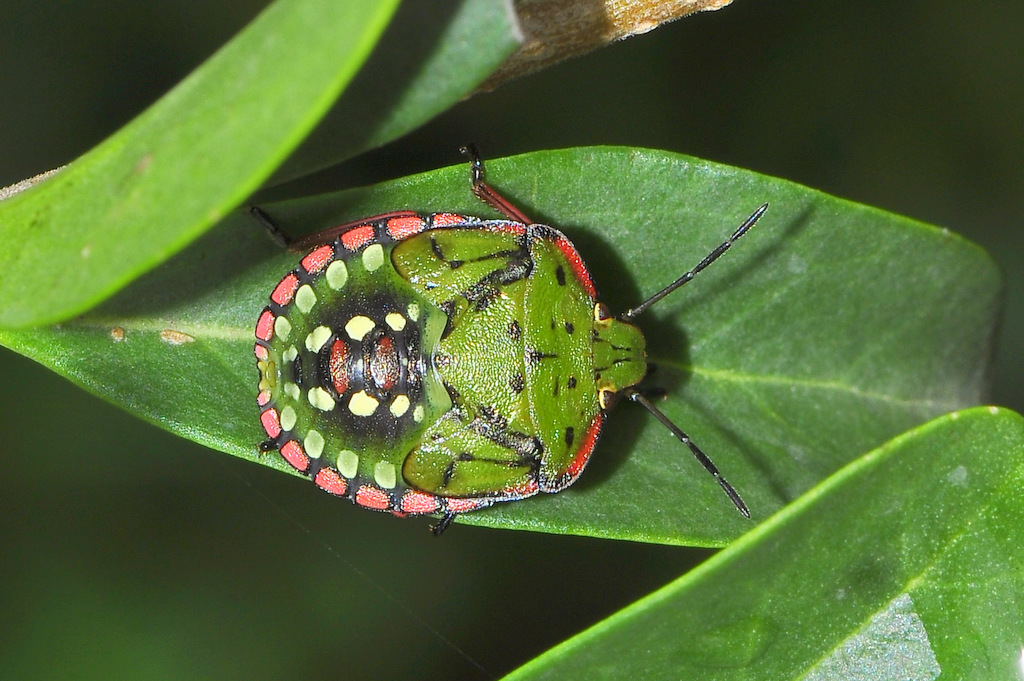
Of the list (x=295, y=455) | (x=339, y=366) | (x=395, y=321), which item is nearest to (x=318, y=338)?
(x=339, y=366)

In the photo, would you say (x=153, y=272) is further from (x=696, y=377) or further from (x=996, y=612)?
(x=996, y=612)

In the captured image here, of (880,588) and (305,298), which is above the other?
(305,298)

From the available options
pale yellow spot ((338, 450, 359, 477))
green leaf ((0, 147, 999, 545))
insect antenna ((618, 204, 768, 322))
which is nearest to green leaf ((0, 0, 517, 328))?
green leaf ((0, 147, 999, 545))

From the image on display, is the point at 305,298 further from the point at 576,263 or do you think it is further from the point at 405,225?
the point at 576,263

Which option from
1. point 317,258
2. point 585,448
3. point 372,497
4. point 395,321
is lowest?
point 585,448

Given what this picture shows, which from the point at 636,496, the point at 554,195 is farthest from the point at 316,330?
the point at 636,496

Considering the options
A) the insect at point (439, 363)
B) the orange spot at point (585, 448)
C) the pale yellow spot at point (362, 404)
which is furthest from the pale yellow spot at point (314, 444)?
the orange spot at point (585, 448)

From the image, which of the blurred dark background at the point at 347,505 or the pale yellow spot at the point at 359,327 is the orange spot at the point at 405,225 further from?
the blurred dark background at the point at 347,505
